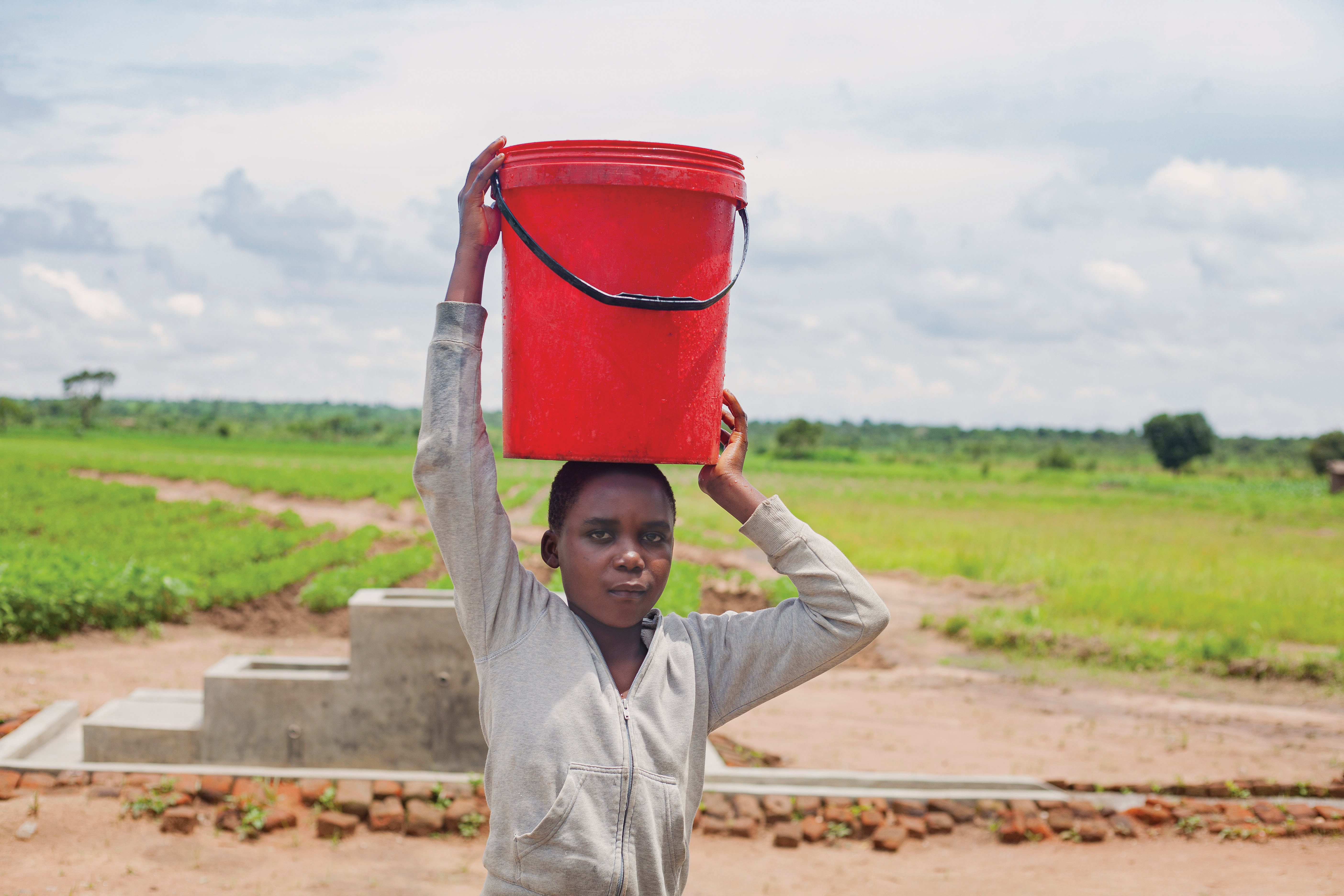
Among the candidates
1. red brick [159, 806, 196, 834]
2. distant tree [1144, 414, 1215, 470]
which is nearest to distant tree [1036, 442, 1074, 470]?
distant tree [1144, 414, 1215, 470]

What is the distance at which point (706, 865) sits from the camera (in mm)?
4926

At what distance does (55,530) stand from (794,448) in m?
64.4

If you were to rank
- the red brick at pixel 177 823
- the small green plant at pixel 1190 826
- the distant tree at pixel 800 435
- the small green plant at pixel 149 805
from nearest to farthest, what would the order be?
the red brick at pixel 177 823 < the small green plant at pixel 149 805 < the small green plant at pixel 1190 826 < the distant tree at pixel 800 435

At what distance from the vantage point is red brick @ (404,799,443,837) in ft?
→ 16.7

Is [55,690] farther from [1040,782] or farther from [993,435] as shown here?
[993,435]

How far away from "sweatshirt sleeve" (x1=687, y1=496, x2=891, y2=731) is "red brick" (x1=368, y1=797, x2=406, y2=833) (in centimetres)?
359

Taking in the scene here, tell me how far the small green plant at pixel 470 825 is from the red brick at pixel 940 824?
2325 mm

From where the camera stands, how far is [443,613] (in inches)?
224

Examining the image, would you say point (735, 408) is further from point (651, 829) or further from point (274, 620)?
point (274, 620)

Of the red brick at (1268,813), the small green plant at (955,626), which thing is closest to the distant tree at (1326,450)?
the small green plant at (955,626)

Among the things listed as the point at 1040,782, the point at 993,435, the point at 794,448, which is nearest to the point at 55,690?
the point at 1040,782

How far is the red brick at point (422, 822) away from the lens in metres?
5.10

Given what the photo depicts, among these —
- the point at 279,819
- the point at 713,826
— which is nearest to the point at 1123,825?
the point at 713,826

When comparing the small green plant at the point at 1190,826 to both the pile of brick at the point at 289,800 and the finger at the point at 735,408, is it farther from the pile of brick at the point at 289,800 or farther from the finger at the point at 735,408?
the finger at the point at 735,408
